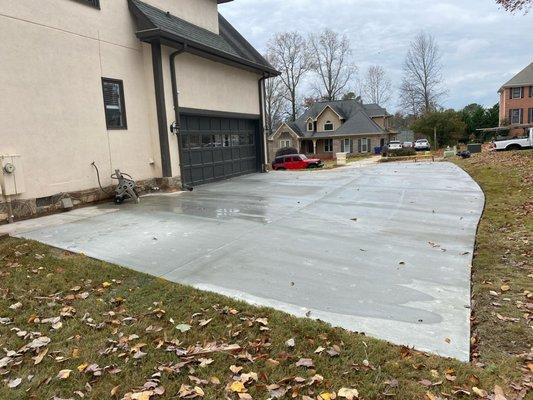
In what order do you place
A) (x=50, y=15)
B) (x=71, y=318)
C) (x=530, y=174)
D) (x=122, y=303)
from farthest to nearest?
(x=530, y=174) < (x=50, y=15) < (x=122, y=303) < (x=71, y=318)

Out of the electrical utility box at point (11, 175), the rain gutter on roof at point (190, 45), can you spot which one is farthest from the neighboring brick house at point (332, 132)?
the electrical utility box at point (11, 175)

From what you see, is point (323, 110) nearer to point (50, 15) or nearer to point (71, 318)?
point (50, 15)

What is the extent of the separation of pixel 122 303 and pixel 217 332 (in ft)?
4.08

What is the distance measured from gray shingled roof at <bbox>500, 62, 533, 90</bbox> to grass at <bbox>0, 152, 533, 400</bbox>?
5651 cm

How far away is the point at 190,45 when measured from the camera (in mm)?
12430

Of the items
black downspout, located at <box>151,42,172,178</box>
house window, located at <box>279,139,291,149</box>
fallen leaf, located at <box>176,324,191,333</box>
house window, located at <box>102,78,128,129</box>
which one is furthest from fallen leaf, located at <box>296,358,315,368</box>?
house window, located at <box>279,139,291,149</box>

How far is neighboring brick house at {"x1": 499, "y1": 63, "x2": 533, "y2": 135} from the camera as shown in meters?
51.3

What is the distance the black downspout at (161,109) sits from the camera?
38.6 ft

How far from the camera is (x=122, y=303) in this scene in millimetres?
4332

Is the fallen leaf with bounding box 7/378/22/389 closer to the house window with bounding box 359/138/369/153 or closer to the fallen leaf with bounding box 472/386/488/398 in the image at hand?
the fallen leaf with bounding box 472/386/488/398

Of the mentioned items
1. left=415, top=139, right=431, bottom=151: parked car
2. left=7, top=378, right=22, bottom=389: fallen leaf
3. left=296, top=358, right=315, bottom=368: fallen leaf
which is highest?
left=415, top=139, right=431, bottom=151: parked car

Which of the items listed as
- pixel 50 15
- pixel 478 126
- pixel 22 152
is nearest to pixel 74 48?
pixel 50 15

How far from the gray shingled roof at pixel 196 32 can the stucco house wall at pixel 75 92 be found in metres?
0.43

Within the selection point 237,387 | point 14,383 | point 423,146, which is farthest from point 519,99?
point 14,383
